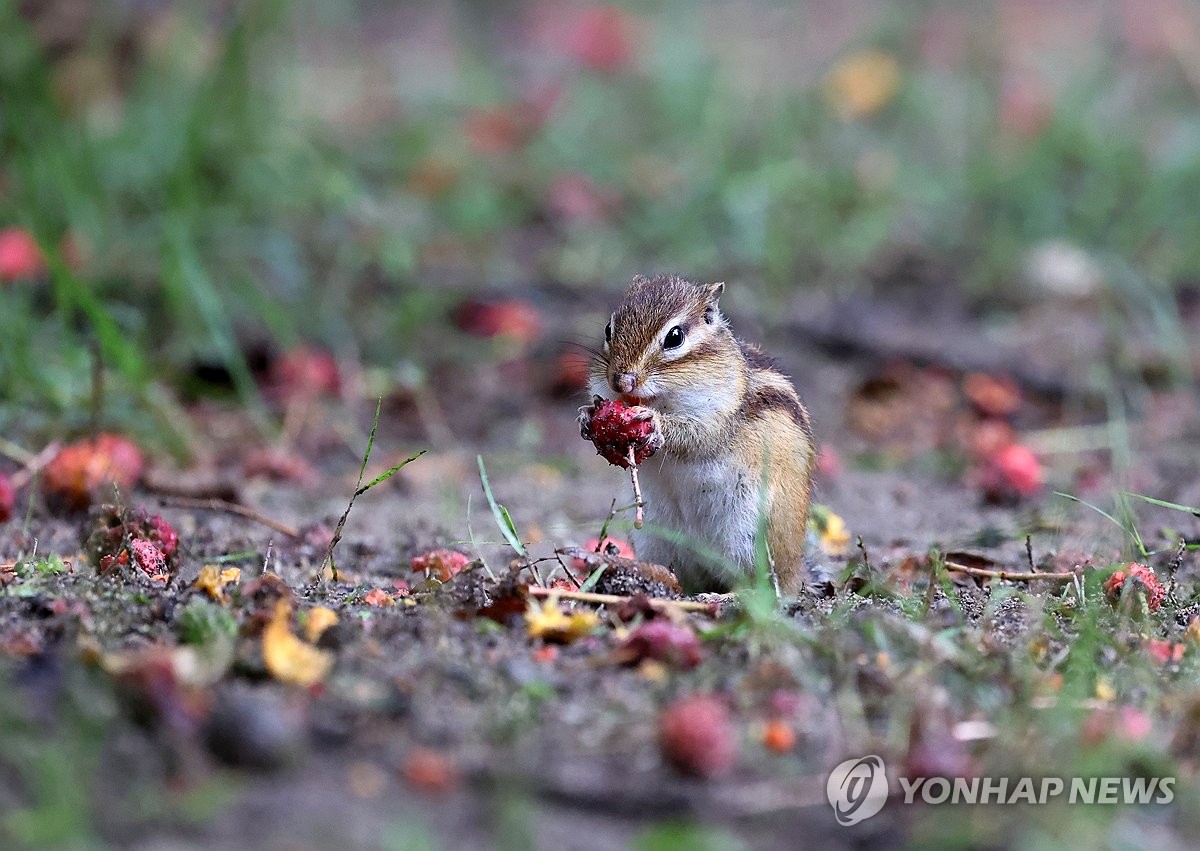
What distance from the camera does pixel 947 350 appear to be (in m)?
7.15

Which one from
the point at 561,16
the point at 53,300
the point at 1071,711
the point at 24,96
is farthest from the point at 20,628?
the point at 561,16

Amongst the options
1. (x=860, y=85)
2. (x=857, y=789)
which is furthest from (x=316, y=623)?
(x=860, y=85)

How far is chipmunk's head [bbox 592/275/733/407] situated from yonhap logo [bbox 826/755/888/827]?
1.54m

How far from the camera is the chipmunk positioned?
4.01m

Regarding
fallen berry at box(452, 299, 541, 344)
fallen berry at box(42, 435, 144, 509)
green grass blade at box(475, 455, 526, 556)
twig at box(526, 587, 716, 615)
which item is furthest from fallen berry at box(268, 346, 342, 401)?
twig at box(526, 587, 716, 615)

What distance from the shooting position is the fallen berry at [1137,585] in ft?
11.8

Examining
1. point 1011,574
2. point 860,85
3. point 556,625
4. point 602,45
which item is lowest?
point 1011,574

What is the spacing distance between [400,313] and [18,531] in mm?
2618

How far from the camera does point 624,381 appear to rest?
3.97 m

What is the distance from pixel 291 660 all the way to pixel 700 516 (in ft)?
4.91

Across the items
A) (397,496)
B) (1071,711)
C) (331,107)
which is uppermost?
(331,107)

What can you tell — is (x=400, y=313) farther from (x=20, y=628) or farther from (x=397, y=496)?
(x=20, y=628)

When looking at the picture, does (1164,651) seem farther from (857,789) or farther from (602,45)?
(602,45)

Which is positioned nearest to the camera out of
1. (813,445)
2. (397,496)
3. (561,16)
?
(813,445)
